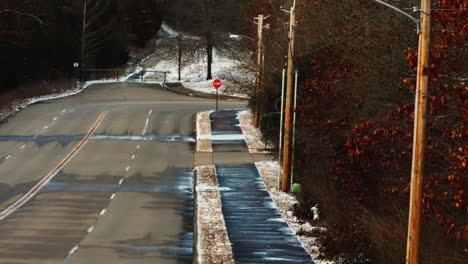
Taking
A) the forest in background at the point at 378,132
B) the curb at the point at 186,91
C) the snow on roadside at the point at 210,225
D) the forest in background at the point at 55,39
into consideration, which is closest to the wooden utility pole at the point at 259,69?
the forest in background at the point at 378,132

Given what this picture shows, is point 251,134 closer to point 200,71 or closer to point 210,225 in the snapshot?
point 210,225

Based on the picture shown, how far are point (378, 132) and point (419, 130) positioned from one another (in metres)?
3.27

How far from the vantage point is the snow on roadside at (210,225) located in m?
22.8

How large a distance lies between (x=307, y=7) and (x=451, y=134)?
2812 cm

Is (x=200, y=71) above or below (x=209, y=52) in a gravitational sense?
below

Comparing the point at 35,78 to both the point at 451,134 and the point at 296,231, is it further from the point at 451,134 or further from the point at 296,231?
the point at 451,134

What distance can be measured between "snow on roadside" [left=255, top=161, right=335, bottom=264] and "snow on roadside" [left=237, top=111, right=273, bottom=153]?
12.9ft

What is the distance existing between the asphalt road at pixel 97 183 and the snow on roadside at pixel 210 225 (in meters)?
0.52

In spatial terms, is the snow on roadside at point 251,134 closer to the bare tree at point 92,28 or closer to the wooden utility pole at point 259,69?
the wooden utility pole at point 259,69

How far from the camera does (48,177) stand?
37.6 metres

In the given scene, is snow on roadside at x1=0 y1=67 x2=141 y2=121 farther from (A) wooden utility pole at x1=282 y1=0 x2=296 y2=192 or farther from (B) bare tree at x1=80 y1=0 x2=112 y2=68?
(A) wooden utility pole at x1=282 y1=0 x2=296 y2=192

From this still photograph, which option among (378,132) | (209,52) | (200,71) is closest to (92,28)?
(200,71)

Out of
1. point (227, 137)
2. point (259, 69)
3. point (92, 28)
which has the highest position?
point (92, 28)

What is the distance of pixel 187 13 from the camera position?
307ft
